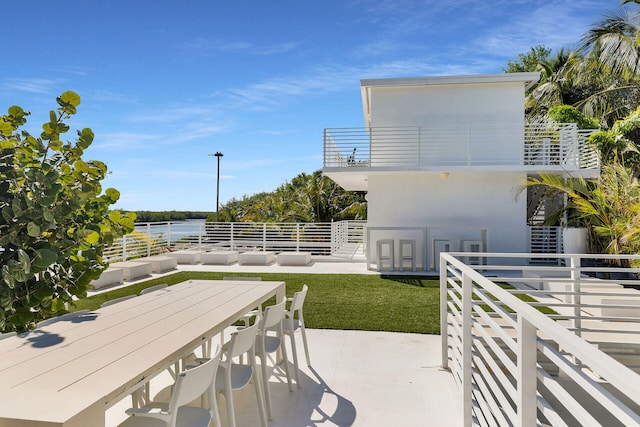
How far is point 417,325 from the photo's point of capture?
6.45m

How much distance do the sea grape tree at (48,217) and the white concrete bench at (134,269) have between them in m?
8.01

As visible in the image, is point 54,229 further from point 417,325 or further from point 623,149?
point 623,149

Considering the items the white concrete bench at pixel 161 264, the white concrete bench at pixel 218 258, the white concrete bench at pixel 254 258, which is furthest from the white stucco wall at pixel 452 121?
the white concrete bench at pixel 161 264

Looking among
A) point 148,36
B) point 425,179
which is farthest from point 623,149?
point 148,36

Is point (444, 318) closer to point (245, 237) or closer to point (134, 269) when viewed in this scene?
point (134, 269)

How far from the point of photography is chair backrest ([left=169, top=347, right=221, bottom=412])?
2135 mm

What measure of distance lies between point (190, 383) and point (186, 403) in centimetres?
20

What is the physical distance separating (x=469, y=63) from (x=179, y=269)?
711 inches

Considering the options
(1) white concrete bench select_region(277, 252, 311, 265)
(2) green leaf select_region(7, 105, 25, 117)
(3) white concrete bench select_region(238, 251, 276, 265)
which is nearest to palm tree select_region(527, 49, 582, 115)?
(1) white concrete bench select_region(277, 252, 311, 265)

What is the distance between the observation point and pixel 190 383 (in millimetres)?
2199

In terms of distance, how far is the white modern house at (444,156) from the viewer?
13.5 metres

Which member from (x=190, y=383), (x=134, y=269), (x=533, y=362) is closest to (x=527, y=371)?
(x=533, y=362)

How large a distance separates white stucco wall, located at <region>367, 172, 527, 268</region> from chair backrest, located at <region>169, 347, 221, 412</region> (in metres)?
11.5

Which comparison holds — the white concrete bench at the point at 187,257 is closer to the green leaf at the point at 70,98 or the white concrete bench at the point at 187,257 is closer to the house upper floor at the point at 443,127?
the house upper floor at the point at 443,127
